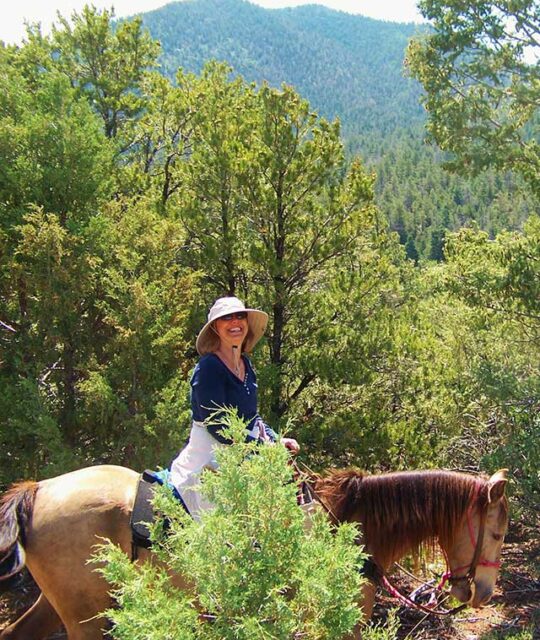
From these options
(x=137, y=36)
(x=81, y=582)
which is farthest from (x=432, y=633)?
(x=137, y=36)

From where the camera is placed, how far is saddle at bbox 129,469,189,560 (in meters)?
3.54

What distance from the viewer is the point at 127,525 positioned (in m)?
3.72

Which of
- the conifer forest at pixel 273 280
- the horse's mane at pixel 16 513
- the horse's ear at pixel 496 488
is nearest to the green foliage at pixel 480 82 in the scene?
the conifer forest at pixel 273 280

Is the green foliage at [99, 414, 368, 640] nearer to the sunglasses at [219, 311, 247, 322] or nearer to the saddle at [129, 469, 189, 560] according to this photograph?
the saddle at [129, 469, 189, 560]

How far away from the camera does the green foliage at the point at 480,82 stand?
756 cm

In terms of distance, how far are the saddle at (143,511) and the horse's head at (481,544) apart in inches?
72.3

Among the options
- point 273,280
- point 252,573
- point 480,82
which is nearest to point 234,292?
point 273,280

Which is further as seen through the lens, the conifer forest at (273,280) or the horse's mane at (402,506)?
the conifer forest at (273,280)

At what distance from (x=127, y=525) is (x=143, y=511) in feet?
0.70

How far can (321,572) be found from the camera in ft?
6.82

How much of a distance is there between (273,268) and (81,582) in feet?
15.0

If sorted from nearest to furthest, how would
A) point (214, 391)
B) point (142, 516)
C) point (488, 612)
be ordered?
1. point (214, 391)
2. point (142, 516)
3. point (488, 612)

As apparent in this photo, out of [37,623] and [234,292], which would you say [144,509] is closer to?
[37,623]

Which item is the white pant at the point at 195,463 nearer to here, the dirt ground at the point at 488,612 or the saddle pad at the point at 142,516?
the saddle pad at the point at 142,516
